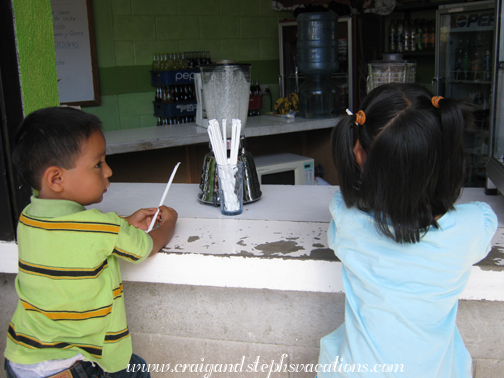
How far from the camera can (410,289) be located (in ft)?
2.76

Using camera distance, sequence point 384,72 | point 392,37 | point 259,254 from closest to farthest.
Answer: point 259,254 → point 384,72 → point 392,37

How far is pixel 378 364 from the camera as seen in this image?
848 mm

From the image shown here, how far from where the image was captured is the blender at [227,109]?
4.54 ft

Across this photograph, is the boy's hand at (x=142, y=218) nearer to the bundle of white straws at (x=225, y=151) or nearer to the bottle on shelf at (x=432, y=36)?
the bundle of white straws at (x=225, y=151)

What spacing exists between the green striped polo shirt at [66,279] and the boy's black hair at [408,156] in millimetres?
479

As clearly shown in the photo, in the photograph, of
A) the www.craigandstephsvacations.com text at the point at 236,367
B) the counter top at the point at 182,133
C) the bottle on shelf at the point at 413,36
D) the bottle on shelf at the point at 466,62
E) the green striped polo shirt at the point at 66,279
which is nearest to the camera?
the green striped polo shirt at the point at 66,279

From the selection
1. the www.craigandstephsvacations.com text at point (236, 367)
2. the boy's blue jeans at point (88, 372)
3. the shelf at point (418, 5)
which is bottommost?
the www.craigandstephsvacations.com text at point (236, 367)

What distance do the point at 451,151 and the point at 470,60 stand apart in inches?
141

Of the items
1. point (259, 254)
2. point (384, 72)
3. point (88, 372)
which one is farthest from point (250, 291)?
point (384, 72)

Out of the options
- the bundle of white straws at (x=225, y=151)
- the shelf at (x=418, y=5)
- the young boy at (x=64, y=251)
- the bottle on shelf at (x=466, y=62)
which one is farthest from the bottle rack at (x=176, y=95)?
the young boy at (x=64, y=251)

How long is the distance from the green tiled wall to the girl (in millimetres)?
3704

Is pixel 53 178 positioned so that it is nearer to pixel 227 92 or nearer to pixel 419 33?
pixel 227 92

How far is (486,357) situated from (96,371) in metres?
0.89

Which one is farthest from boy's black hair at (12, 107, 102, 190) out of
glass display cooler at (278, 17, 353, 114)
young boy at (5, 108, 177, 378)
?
glass display cooler at (278, 17, 353, 114)
